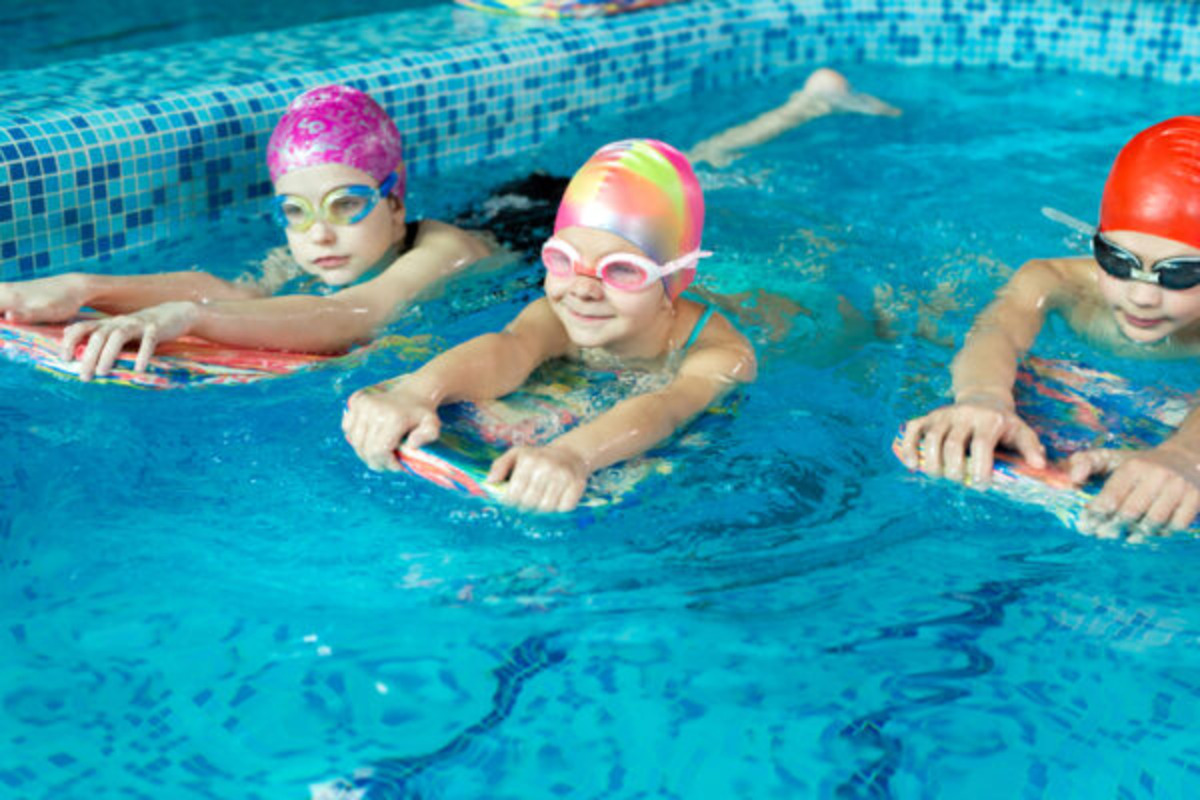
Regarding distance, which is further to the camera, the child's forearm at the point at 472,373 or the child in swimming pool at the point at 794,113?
the child in swimming pool at the point at 794,113

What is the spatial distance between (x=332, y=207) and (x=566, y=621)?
2.15m

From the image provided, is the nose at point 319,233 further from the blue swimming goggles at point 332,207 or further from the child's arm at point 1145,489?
the child's arm at point 1145,489

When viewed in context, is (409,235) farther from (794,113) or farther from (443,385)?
(794,113)

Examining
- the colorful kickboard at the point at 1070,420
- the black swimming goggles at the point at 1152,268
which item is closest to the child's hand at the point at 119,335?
the colorful kickboard at the point at 1070,420

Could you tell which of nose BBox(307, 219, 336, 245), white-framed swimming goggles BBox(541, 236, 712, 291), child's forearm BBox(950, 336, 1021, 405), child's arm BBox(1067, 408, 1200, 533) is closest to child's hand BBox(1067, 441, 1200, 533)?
child's arm BBox(1067, 408, 1200, 533)

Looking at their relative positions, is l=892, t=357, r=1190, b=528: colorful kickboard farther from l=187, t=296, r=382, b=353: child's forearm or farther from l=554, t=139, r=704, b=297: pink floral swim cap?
l=187, t=296, r=382, b=353: child's forearm

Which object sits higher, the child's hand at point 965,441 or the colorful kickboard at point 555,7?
the colorful kickboard at point 555,7

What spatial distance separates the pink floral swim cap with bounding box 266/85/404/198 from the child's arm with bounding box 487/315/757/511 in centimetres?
140

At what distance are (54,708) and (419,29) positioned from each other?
5.44 m

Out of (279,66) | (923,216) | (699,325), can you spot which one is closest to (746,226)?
(923,216)

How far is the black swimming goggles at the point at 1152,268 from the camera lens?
386 centimetres

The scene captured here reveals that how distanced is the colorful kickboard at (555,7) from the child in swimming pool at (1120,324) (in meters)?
4.28

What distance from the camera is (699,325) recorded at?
4289 mm

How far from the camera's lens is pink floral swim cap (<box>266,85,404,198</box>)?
15.6 feet
